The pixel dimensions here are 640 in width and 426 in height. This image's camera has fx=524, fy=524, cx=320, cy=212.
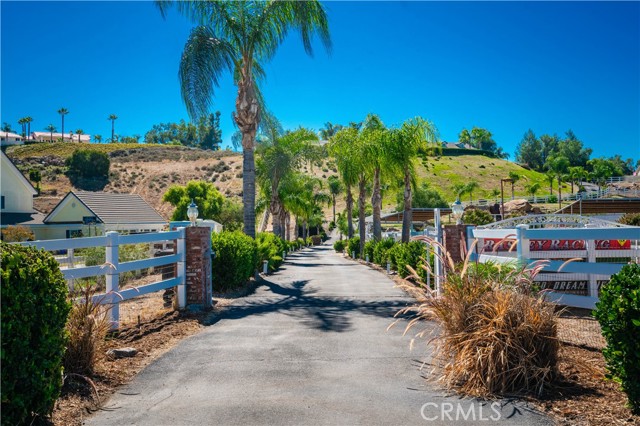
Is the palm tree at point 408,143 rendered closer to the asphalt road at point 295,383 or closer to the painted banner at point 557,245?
the painted banner at point 557,245

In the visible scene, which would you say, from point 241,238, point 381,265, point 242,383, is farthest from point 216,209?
point 242,383

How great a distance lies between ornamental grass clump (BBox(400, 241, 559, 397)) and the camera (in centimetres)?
532

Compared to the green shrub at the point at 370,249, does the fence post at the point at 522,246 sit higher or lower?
higher

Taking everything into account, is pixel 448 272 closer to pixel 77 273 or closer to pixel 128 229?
pixel 77 273

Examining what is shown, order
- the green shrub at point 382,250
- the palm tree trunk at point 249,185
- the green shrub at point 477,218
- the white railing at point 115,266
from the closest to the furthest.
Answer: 1. the white railing at point 115,266
2. the palm tree trunk at point 249,185
3. the green shrub at point 382,250
4. the green shrub at point 477,218

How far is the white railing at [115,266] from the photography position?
7043mm

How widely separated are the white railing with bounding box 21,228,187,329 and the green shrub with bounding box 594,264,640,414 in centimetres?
557

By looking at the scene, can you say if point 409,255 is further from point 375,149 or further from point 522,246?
point 375,149

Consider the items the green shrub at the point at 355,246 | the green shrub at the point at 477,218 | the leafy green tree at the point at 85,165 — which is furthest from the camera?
the leafy green tree at the point at 85,165

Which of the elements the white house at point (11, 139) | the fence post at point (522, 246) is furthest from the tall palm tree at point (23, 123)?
the fence post at point (522, 246)

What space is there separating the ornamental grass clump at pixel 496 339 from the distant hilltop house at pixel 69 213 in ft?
122

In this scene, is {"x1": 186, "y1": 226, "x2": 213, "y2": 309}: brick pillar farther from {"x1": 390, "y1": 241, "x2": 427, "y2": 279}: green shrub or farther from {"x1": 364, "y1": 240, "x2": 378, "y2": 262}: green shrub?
{"x1": 364, "y1": 240, "x2": 378, "y2": 262}: green shrub

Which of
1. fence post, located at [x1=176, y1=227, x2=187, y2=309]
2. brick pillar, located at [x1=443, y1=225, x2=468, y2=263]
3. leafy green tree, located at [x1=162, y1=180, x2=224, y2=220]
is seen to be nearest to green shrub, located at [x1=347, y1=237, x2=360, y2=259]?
brick pillar, located at [x1=443, y1=225, x2=468, y2=263]

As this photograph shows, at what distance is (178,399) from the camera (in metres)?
5.34
